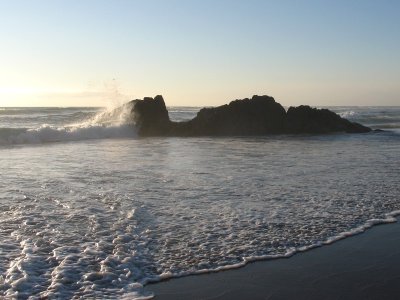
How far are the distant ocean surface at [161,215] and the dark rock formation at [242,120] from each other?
14.3 m

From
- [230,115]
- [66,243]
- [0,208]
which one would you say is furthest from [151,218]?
[230,115]

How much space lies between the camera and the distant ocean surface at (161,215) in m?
4.92

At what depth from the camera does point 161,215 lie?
23.2ft

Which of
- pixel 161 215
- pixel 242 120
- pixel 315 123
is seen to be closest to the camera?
pixel 161 215

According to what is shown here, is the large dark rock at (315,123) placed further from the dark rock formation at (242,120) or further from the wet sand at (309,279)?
the wet sand at (309,279)

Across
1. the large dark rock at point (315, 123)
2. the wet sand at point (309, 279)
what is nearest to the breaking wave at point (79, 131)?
the large dark rock at point (315, 123)

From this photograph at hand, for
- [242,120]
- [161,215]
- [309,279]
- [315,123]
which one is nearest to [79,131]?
[242,120]

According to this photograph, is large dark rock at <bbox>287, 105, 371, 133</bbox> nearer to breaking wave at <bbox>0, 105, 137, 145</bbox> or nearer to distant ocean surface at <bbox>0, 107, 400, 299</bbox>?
breaking wave at <bbox>0, 105, 137, 145</bbox>

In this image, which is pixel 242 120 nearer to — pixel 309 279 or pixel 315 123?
pixel 315 123

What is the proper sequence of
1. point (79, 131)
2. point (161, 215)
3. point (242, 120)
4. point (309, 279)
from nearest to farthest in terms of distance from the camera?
point (309, 279) < point (161, 215) < point (79, 131) < point (242, 120)

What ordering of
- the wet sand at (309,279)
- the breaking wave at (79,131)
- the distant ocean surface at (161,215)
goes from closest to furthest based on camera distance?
the wet sand at (309,279), the distant ocean surface at (161,215), the breaking wave at (79,131)

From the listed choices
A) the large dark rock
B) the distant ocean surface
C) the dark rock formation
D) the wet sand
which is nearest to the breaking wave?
the dark rock formation

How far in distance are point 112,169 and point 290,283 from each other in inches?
308

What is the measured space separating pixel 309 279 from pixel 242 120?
23841 mm
